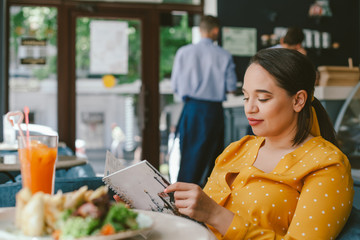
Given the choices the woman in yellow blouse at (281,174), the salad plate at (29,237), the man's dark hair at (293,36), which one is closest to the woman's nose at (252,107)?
the woman in yellow blouse at (281,174)

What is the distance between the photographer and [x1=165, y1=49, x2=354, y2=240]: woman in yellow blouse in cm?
105

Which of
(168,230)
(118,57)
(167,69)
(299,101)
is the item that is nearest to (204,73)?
(167,69)

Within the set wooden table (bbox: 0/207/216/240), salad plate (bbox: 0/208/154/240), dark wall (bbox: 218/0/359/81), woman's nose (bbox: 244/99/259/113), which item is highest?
dark wall (bbox: 218/0/359/81)

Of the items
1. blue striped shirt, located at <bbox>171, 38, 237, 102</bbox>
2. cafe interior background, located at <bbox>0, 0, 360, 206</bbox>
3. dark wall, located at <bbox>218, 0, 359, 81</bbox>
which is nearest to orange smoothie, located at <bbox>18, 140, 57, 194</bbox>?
blue striped shirt, located at <bbox>171, 38, 237, 102</bbox>

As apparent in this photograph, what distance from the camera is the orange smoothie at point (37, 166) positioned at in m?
1.02

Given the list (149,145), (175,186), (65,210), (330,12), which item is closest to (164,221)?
(175,186)

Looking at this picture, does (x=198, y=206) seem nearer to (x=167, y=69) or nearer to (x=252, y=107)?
(x=252, y=107)

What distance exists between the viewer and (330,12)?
18.2ft

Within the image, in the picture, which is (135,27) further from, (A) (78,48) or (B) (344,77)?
(B) (344,77)

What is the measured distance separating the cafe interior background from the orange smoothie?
394cm

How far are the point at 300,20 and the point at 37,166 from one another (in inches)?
197

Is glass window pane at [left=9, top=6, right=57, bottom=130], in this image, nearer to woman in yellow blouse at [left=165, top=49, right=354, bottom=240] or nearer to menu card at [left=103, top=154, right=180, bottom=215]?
woman in yellow blouse at [left=165, top=49, right=354, bottom=240]

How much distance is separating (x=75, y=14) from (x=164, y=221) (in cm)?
453

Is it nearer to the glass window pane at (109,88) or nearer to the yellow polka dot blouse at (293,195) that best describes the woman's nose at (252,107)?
the yellow polka dot blouse at (293,195)
